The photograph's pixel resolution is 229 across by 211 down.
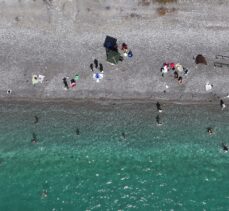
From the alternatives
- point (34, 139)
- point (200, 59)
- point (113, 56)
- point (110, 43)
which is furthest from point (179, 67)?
point (34, 139)

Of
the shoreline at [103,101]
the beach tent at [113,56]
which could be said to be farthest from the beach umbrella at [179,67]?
the beach tent at [113,56]

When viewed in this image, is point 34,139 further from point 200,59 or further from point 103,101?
point 200,59

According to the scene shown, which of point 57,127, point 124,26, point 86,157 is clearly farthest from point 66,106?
point 124,26

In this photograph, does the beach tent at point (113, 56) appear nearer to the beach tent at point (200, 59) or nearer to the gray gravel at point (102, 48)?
the gray gravel at point (102, 48)

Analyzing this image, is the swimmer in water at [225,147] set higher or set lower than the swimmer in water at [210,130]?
lower

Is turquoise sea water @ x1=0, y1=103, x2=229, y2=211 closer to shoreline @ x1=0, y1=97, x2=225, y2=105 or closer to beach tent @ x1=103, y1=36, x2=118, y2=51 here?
shoreline @ x1=0, y1=97, x2=225, y2=105

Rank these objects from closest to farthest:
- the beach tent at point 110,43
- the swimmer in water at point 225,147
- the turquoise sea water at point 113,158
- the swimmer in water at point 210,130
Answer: the beach tent at point 110,43, the turquoise sea water at point 113,158, the swimmer in water at point 210,130, the swimmer in water at point 225,147
